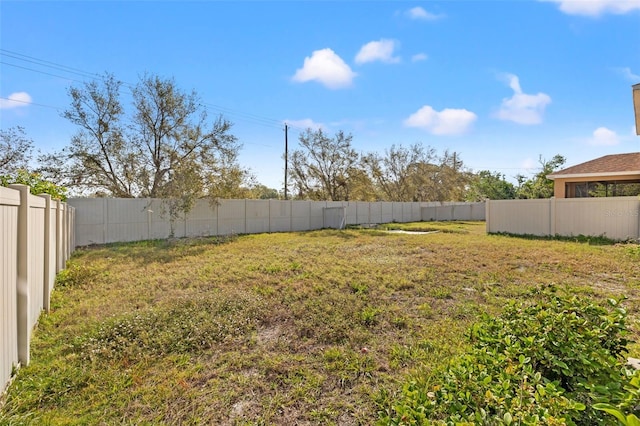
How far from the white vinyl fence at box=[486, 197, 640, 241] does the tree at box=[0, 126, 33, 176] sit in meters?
15.7

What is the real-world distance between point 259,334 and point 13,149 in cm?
1198

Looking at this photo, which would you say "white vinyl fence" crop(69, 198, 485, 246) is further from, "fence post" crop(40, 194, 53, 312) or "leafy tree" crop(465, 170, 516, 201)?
"leafy tree" crop(465, 170, 516, 201)

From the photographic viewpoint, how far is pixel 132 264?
6.32 m

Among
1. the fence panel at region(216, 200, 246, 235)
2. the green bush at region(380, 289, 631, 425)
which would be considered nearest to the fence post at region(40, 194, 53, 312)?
the green bush at region(380, 289, 631, 425)

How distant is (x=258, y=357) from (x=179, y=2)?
6.97m

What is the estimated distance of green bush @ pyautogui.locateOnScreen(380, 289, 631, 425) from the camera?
46.6 inches

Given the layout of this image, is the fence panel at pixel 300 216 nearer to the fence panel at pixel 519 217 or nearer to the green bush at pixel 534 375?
the fence panel at pixel 519 217

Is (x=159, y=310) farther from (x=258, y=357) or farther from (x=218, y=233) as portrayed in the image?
(x=218, y=233)

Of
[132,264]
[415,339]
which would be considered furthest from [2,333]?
[132,264]

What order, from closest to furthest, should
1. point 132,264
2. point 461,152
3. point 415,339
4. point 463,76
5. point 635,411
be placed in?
1. point 635,411
2. point 415,339
3. point 132,264
4. point 463,76
5. point 461,152

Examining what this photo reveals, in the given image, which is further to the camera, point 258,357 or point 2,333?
point 258,357

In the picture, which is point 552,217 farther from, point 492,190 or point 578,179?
point 492,190

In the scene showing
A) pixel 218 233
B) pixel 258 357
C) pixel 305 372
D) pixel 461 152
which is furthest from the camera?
pixel 461 152

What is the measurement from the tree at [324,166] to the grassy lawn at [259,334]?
13637 millimetres
